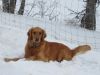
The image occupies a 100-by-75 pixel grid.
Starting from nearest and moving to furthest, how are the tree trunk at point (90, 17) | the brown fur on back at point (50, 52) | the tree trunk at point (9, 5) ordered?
1. the brown fur on back at point (50, 52)
2. the tree trunk at point (90, 17)
3. the tree trunk at point (9, 5)

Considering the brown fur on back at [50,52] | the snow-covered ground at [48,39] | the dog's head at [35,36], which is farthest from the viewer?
the brown fur on back at [50,52]

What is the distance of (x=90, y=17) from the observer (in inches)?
539

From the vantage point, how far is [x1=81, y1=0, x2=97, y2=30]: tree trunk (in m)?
13.4

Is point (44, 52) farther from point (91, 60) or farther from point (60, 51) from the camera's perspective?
point (91, 60)

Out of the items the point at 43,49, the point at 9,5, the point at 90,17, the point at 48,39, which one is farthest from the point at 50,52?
the point at 9,5

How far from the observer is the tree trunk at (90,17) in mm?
13359

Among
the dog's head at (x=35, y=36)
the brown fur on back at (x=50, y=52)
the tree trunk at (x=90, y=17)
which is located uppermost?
the tree trunk at (x=90, y=17)

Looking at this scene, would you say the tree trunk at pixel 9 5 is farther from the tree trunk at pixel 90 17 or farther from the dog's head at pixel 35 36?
the dog's head at pixel 35 36

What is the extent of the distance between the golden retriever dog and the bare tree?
16.0 ft

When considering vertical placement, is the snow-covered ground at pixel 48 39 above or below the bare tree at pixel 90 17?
below

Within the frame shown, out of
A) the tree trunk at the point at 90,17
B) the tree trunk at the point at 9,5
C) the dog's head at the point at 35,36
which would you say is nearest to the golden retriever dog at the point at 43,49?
the dog's head at the point at 35,36

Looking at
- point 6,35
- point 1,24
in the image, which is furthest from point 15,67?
point 1,24

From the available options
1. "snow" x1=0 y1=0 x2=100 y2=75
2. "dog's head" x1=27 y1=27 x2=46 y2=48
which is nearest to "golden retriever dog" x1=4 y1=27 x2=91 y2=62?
"dog's head" x1=27 y1=27 x2=46 y2=48

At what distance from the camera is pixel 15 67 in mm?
6902
